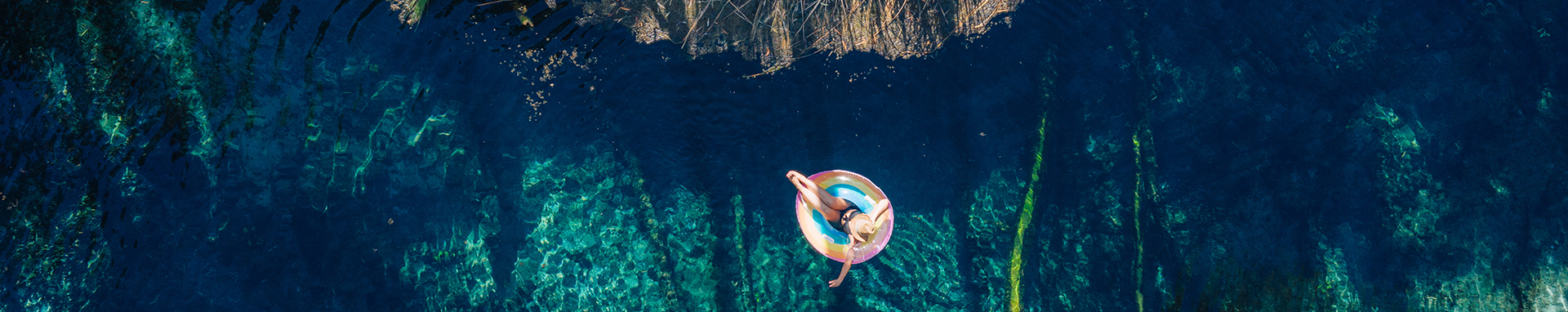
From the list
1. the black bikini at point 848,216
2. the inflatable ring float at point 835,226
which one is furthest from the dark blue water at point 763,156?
the black bikini at point 848,216

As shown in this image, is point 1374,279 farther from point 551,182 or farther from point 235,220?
point 235,220

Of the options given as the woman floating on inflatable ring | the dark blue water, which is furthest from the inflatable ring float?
the dark blue water

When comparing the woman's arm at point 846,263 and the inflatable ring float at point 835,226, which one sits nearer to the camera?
the woman's arm at point 846,263

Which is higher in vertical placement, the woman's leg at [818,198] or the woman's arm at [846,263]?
the woman's leg at [818,198]

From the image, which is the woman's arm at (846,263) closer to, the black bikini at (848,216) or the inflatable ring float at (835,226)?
the inflatable ring float at (835,226)

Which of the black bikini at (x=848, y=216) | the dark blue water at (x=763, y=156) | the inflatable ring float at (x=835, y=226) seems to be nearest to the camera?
the dark blue water at (x=763, y=156)

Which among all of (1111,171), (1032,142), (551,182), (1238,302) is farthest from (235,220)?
(1238,302)
